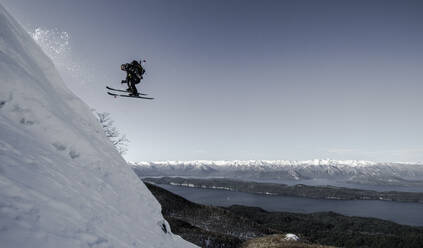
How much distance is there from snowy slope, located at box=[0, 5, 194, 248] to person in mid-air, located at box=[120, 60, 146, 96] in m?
5.06

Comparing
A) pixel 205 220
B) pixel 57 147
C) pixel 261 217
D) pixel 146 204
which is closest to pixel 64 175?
pixel 57 147

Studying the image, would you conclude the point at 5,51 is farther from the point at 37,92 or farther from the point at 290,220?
the point at 290,220

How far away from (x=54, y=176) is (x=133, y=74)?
12750mm

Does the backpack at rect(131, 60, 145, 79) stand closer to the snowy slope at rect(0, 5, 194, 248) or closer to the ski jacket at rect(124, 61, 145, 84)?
the ski jacket at rect(124, 61, 145, 84)

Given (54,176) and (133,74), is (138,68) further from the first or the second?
(54,176)

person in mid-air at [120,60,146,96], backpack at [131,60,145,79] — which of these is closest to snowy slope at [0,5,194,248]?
person in mid-air at [120,60,146,96]

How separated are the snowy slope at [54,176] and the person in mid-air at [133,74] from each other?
16.6 ft

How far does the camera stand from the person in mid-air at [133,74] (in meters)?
17.4

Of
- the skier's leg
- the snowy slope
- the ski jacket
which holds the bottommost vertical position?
the snowy slope

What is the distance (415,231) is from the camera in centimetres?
14075

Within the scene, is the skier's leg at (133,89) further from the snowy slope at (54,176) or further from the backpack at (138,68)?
the snowy slope at (54,176)

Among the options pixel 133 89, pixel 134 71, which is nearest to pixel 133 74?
pixel 134 71

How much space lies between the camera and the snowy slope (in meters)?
4.44

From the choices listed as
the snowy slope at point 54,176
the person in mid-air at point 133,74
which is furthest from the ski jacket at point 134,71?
the snowy slope at point 54,176
